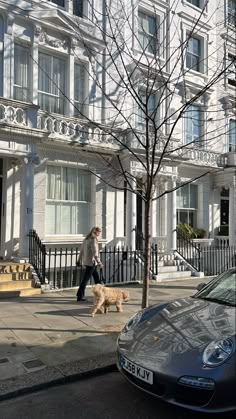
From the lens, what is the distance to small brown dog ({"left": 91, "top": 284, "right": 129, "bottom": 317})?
23.2 ft

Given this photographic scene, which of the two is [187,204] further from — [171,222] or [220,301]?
[220,301]

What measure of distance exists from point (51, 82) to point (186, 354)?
1100cm

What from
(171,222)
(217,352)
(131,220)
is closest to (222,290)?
(217,352)

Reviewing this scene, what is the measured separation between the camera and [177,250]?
1416 centimetres

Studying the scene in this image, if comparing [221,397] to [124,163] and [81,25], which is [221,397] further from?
[81,25]

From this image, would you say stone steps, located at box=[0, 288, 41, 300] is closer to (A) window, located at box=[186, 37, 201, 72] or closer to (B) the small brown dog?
(B) the small brown dog

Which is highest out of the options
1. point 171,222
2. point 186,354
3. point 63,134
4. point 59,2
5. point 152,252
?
point 59,2

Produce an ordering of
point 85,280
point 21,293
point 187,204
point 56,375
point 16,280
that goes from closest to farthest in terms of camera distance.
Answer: point 56,375
point 85,280
point 21,293
point 16,280
point 187,204

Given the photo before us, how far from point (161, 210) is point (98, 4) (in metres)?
7.96

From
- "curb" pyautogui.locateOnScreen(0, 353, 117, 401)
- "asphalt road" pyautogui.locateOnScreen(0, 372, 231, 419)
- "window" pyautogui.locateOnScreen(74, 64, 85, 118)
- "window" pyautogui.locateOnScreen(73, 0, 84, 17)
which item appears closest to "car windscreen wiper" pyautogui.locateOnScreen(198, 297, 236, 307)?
"asphalt road" pyautogui.locateOnScreen(0, 372, 231, 419)

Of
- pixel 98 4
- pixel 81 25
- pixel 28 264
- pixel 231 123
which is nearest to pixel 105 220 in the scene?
pixel 28 264

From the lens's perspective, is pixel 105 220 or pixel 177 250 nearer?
pixel 105 220

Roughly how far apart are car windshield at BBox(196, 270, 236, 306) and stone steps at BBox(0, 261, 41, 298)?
527cm

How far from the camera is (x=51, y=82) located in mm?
12516
